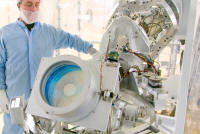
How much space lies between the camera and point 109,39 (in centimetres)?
127

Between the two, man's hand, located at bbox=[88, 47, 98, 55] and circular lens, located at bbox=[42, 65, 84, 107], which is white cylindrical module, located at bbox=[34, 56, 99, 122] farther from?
man's hand, located at bbox=[88, 47, 98, 55]

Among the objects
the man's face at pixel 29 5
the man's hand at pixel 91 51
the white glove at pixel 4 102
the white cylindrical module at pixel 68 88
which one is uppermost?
the man's face at pixel 29 5

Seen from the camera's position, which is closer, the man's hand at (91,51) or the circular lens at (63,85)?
A: the circular lens at (63,85)

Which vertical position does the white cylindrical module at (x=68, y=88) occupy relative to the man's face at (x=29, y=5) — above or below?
below

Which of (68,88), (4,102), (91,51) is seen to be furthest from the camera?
(91,51)

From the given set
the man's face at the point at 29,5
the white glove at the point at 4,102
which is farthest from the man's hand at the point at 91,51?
the white glove at the point at 4,102

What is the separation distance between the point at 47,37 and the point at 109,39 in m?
0.84

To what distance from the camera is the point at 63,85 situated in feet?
2.81

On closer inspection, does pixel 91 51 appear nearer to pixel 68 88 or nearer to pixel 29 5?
pixel 29 5

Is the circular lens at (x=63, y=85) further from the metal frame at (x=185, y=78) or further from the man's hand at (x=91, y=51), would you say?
the man's hand at (x=91, y=51)

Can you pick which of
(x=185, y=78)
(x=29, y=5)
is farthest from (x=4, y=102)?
(x=185, y=78)

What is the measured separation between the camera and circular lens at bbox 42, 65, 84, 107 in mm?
811

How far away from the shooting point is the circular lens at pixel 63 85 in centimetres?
81

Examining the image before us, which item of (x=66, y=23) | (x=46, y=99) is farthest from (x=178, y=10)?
(x=66, y=23)
